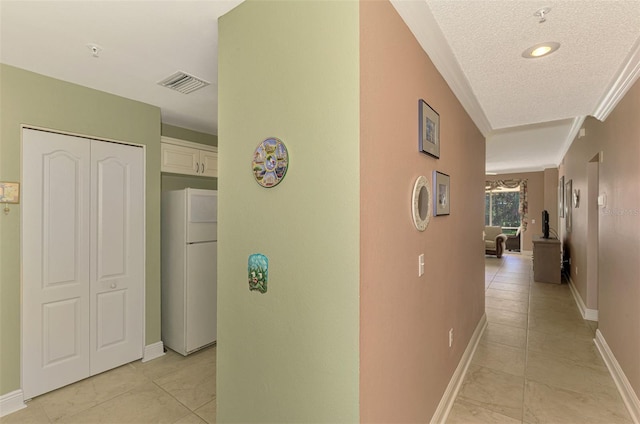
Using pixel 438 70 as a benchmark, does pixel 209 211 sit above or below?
below

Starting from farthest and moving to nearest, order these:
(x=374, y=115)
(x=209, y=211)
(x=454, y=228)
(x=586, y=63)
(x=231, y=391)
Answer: (x=209, y=211) < (x=454, y=228) < (x=586, y=63) < (x=231, y=391) < (x=374, y=115)

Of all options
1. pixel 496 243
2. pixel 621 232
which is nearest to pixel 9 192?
pixel 621 232

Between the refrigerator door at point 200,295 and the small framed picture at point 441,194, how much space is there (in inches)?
94.1

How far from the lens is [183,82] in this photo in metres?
2.47

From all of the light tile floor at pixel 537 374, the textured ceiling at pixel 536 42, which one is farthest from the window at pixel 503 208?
the textured ceiling at pixel 536 42

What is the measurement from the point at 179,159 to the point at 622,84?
4012mm

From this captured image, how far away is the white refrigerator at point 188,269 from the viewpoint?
123 inches

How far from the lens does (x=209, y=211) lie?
10.8 ft

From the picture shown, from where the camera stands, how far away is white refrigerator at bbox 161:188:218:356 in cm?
314

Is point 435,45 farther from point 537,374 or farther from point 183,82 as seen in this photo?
point 537,374

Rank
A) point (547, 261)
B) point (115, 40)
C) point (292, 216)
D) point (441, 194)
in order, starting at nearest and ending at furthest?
point (292, 216) < point (115, 40) < point (441, 194) < point (547, 261)

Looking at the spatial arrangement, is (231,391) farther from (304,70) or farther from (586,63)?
(586,63)

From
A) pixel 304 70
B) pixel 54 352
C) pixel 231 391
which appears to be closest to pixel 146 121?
pixel 54 352

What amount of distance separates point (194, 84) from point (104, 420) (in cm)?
256
